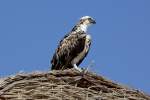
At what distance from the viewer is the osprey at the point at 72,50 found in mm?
12688

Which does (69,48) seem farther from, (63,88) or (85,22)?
(63,88)

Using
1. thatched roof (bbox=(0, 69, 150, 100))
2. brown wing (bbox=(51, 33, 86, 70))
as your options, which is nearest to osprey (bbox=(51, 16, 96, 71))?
brown wing (bbox=(51, 33, 86, 70))

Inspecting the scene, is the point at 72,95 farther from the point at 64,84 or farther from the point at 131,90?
the point at 131,90

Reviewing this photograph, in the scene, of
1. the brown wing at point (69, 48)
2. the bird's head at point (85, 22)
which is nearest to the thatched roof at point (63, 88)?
the brown wing at point (69, 48)

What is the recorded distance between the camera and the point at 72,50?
13062 mm

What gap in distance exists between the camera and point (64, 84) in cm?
837

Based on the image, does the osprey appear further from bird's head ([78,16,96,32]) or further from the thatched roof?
the thatched roof

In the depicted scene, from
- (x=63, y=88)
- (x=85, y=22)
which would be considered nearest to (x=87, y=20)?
(x=85, y=22)

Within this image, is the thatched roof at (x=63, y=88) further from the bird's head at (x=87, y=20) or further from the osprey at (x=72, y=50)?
the bird's head at (x=87, y=20)

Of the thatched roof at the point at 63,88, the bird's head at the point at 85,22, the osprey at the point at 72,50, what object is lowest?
the thatched roof at the point at 63,88

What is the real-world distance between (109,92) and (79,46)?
4440mm

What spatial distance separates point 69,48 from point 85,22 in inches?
36.0

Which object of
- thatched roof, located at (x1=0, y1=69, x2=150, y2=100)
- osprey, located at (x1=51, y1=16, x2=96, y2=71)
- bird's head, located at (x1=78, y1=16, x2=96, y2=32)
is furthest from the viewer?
bird's head, located at (x1=78, y1=16, x2=96, y2=32)

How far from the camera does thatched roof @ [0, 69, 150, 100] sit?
7898mm
